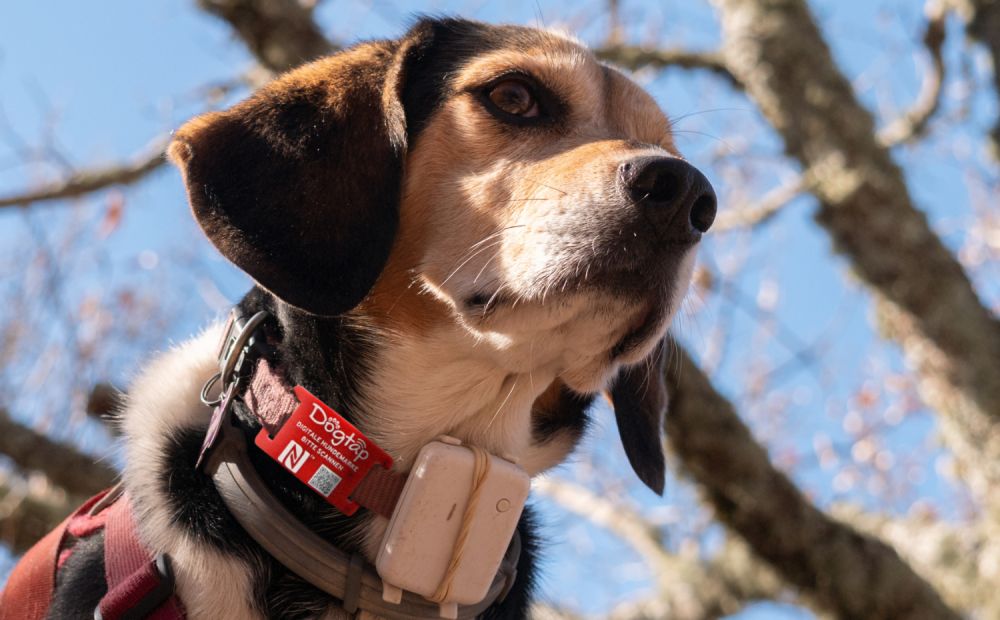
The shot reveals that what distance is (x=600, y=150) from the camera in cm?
226

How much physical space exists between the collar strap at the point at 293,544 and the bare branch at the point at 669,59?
3.71 metres

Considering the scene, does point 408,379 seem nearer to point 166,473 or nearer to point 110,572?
point 166,473

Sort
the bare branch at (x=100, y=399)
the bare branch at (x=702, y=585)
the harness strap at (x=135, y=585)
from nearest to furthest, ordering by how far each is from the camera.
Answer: the harness strap at (x=135, y=585), the bare branch at (x=100, y=399), the bare branch at (x=702, y=585)

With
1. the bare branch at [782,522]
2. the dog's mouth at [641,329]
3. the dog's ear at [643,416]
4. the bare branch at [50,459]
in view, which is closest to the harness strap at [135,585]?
the dog's mouth at [641,329]

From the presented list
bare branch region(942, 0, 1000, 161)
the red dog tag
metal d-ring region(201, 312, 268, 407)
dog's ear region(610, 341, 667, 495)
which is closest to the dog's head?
metal d-ring region(201, 312, 268, 407)

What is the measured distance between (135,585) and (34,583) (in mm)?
466

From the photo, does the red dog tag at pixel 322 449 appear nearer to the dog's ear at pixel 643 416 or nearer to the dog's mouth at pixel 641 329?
the dog's mouth at pixel 641 329

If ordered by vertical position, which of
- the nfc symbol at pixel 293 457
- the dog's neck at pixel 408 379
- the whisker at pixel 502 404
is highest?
the nfc symbol at pixel 293 457

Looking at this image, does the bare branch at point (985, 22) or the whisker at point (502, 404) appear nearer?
the whisker at point (502, 404)

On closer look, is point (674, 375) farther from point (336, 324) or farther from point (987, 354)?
point (336, 324)

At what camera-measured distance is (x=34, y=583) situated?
2.21 metres

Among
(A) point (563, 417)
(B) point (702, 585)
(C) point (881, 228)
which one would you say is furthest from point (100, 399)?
(C) point (881, 228)

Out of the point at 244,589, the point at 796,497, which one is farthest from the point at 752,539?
the point at 244,589

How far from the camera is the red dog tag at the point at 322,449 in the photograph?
1958 millimetres
